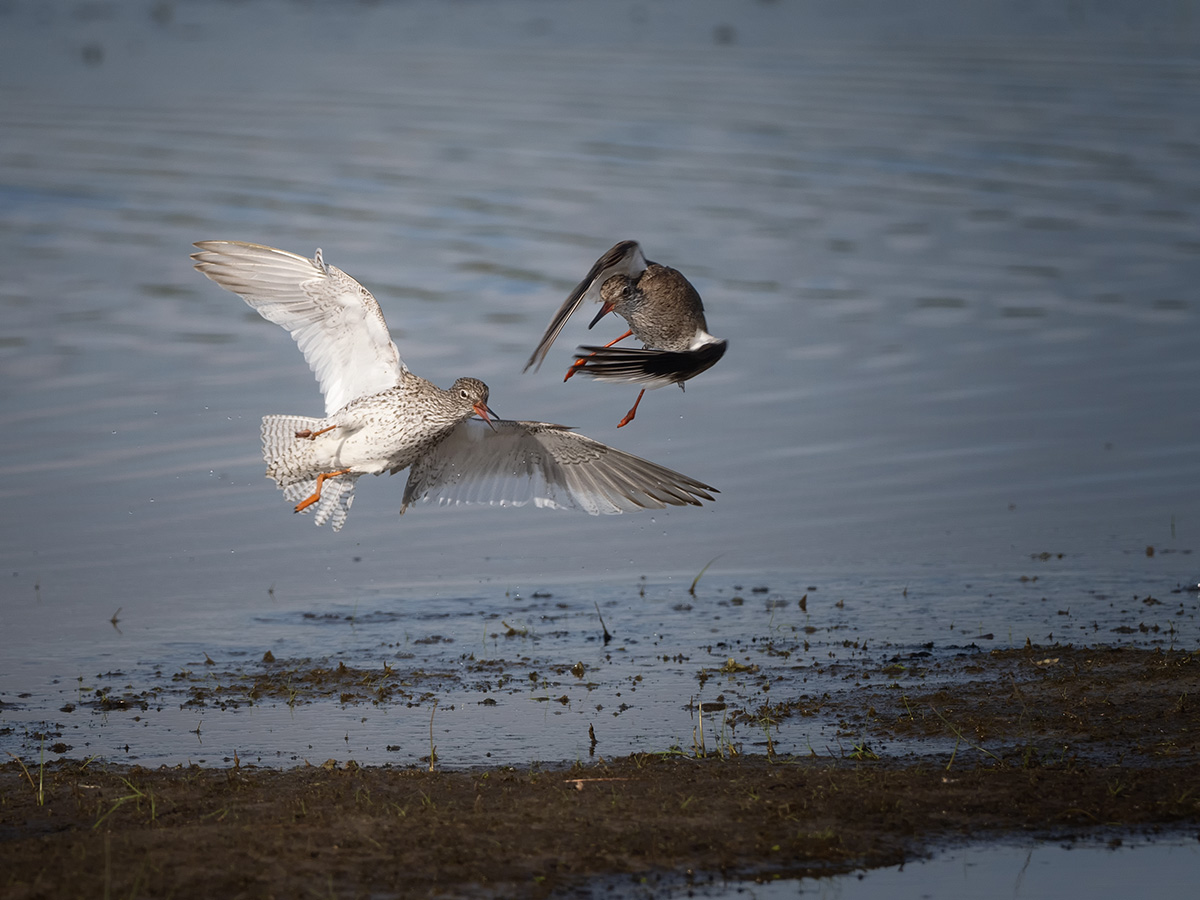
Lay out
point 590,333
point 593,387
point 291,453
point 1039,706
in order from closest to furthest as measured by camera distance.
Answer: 1. point 1039,706
2. point 291,453
3. point 593,387
4. point 590,333

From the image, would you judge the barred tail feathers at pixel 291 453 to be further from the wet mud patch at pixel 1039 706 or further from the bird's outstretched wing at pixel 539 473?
the wet mud patch at pixel 1039 706

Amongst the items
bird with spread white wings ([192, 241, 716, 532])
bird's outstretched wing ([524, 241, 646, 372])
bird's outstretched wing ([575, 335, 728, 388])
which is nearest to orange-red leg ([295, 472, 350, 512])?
bird with spread white wings ([192, 241, 716, 532])

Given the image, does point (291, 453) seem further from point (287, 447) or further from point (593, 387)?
point (593, 387)

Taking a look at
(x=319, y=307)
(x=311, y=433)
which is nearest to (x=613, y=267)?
(x=319, y=307)

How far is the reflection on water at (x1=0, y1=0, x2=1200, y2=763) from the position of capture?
9.95 meters

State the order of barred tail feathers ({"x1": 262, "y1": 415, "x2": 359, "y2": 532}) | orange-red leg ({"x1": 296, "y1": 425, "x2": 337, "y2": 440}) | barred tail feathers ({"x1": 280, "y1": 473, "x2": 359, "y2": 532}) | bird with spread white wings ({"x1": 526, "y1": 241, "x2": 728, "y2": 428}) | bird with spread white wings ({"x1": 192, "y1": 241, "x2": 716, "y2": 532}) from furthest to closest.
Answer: barred tail feathers ({"x1": 280, "y1": 473, "x2": 359, "y2": 532}), barred tail feathers ({"x1": 262, "y1": 415, "x2": 359, "y2": 532}), orange-red leg ({"x1": 296, "y1": 425, "x2": 337, "y2": 440}), bird with spread white wings ({"x1": 192, "y1": 241, "x2": 716, "y2": 532}), bird with spread white wings ({"x1": 526, "y1": 241, "x2": 728, "y2": 428})

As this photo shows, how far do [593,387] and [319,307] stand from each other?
575cm

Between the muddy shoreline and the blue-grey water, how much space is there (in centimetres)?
48

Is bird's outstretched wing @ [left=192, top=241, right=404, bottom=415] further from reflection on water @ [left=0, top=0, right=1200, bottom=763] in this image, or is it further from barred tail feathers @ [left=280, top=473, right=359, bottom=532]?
reflection on water @ [left=0, top=0, right=1200, bottom=763]

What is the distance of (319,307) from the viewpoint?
783 cm

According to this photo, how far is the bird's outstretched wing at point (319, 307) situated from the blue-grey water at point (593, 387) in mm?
1572

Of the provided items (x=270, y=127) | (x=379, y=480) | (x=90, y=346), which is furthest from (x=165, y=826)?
(x=270, y=127)

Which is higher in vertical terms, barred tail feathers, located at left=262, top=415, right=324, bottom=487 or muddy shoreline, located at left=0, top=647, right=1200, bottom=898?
barred tail feathers, located at left=262, top=415, right=324, bottom=487

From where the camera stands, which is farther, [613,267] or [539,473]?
[539,473]
